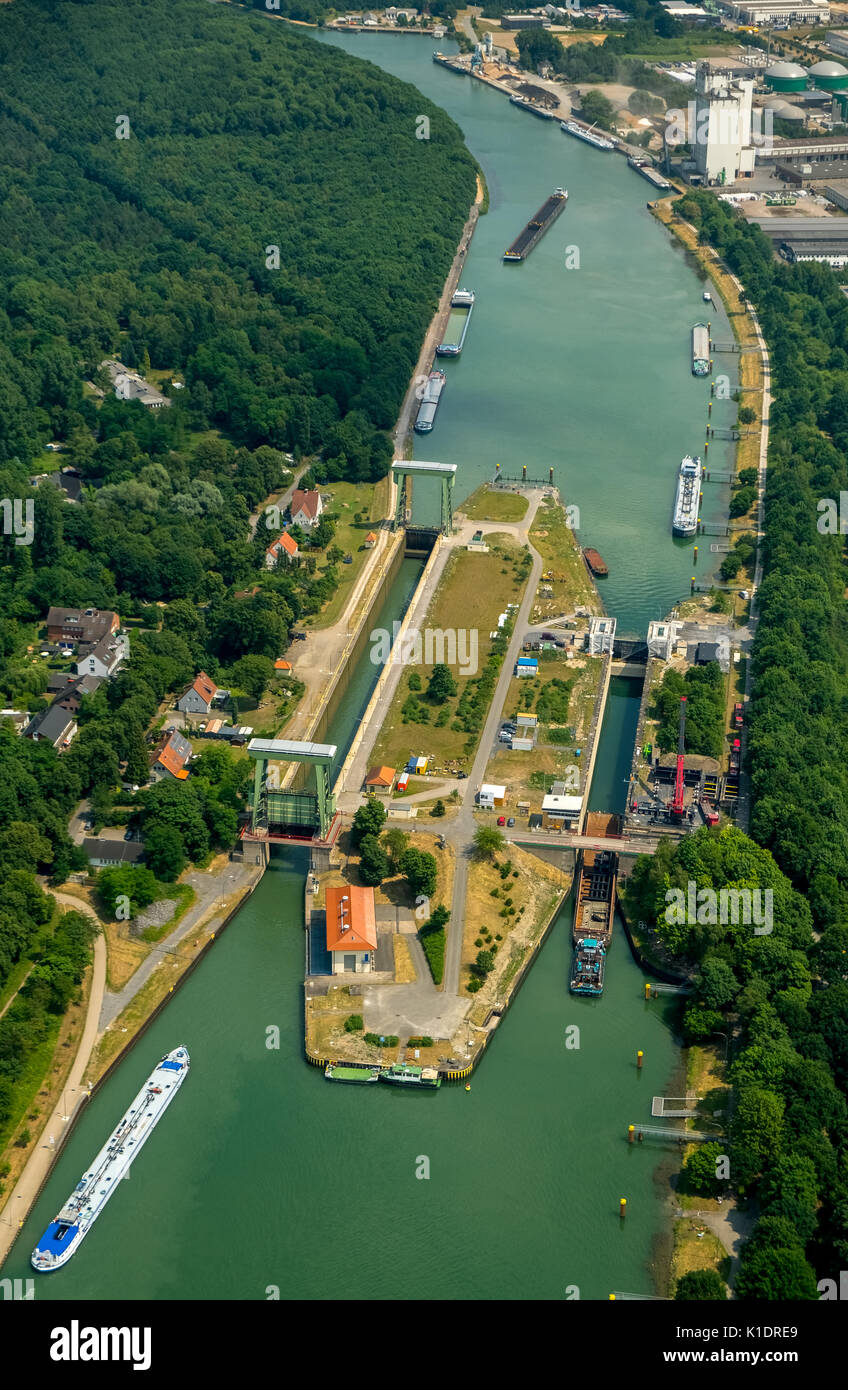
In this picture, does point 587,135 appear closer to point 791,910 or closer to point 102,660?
point 102,660

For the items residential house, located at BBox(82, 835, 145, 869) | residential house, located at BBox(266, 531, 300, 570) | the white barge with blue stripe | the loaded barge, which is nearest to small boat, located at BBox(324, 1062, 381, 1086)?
the white barge with blue stripe

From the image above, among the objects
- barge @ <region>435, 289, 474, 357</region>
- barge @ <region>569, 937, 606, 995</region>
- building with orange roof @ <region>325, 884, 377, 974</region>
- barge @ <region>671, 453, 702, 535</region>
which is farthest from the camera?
barge @ <region>435, 289, 474, 357</region>

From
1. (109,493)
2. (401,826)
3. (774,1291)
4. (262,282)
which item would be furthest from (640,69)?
(774,1291)

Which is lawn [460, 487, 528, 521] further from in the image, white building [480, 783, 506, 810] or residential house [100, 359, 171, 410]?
white building [480, 783, 506, 810]

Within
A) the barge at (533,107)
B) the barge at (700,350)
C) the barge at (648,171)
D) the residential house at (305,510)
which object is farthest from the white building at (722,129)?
the residential house at (305,510)

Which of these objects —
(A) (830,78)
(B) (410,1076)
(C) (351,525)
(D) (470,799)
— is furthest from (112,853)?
(A) (830,78)
